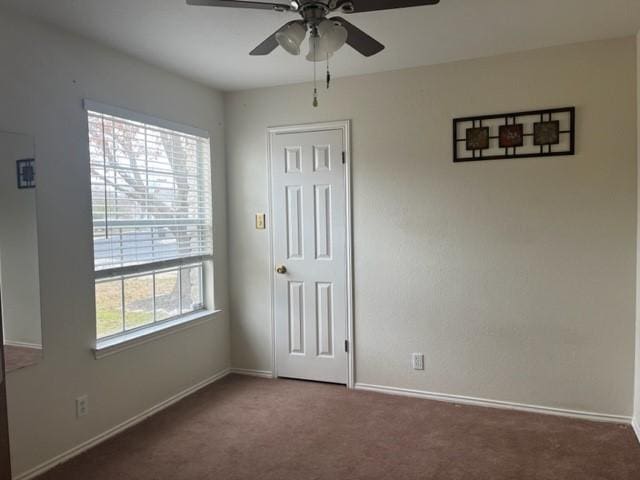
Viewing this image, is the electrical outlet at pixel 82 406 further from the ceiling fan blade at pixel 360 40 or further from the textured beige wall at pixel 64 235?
the ceiling fan blade at pixel 360 40

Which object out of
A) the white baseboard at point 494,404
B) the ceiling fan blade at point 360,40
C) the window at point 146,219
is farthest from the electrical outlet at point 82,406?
the ceiling fan blade at point 360,40

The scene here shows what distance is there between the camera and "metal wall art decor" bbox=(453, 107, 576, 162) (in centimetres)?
304

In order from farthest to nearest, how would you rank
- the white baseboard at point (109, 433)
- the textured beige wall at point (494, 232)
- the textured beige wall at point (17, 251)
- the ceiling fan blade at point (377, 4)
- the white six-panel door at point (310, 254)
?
the white six-panel door at point (310, 254) → the textured beige wall at point (494, 232) → the white baseboard at point (109, 433) → the textured beige wall at point (17, 251) → the ceiling fan blade at point (377, 4)

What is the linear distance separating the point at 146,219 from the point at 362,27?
1865mm

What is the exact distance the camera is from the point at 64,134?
2619mm

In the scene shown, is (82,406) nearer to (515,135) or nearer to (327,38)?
(327,38)

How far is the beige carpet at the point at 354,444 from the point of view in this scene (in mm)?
2477

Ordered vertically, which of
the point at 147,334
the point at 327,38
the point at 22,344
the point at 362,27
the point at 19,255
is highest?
the point at 362,27

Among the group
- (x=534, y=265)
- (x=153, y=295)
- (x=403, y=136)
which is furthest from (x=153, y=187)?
(x=534, y=265)

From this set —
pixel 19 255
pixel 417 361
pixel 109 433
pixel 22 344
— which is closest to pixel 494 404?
pixel 417 361

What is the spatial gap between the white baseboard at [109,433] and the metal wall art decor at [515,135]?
8.61 ft

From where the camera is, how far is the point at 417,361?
3.47 metres

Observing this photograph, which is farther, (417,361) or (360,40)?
(417,361)

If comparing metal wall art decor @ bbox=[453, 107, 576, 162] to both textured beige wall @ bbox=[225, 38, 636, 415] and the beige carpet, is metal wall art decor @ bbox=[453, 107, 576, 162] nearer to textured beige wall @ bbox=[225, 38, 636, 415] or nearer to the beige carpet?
textured beige wall @ bbox=[225, 38, 636, 415]
